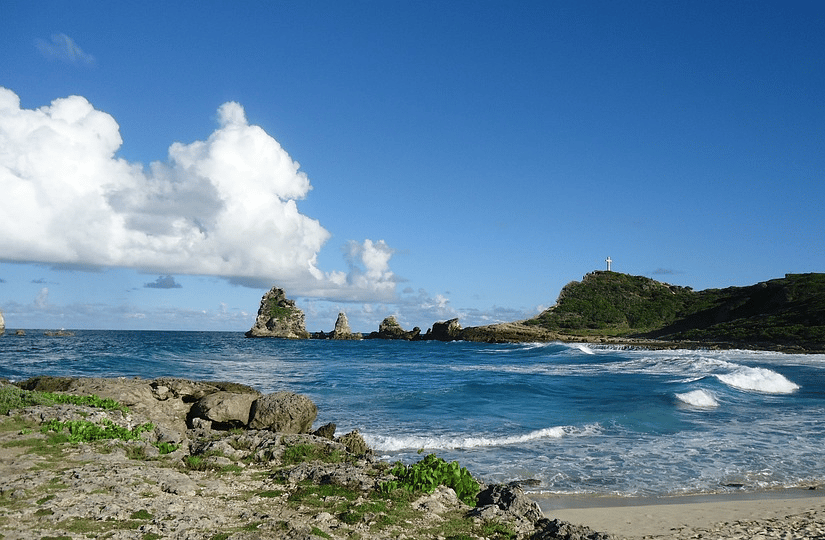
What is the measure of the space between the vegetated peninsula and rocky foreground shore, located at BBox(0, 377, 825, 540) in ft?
256

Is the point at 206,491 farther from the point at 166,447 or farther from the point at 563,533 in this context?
the point at 563,533

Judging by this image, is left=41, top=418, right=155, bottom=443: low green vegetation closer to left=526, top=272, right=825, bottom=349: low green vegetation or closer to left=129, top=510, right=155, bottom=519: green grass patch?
left=129, top=510, right=155, bottom=519: green grass patch

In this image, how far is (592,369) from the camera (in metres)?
52.1

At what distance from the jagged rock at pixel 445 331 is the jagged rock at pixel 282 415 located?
11957cm

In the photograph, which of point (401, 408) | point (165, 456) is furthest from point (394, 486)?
point (401, 408)

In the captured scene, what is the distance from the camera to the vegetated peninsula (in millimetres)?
83375

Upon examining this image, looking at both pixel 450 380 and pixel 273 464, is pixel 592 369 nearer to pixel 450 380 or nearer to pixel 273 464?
pixel 450 380

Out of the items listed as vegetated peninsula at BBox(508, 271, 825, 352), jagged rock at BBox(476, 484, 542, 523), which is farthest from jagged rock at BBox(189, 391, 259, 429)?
vegetated peninsula at BBox(508, 271, 825, 352)

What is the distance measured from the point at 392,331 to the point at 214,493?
144m

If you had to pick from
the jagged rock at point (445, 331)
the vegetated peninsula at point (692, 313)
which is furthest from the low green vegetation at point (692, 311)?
the jagged rock at point (445, 331)

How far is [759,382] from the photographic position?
3772 cm

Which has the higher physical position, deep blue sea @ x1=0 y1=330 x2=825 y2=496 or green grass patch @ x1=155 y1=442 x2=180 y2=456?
green grass patch @ x1=155 y1=442 x2=180 y2=456

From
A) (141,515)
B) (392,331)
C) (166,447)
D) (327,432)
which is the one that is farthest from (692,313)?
(141,515)

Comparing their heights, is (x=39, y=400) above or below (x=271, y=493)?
above
